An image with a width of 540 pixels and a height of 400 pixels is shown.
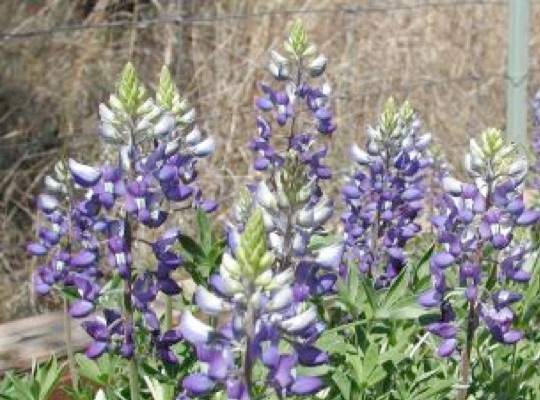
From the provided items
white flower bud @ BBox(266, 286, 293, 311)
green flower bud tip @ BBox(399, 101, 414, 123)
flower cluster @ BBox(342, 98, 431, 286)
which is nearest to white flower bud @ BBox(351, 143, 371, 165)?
flower cluster @ BBox(342, 98, 431, 286)

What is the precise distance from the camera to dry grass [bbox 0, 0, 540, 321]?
5.82m

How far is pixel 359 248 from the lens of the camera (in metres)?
3.10

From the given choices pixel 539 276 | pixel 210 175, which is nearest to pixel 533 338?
pixel 539 276

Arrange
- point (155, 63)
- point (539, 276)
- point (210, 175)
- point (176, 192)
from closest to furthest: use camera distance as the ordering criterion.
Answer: point (176, 192) → point (539, 276) → point (210, 175) → point (155, 63)

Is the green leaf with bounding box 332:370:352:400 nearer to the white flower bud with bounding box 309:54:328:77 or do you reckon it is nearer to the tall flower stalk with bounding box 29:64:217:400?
the tall flower stalk with bounding box 29:64:217:400

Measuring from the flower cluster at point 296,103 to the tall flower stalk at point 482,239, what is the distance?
61 cm

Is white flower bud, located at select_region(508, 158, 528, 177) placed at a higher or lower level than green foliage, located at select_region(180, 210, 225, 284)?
higher

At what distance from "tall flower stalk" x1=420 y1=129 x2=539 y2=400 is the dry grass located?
312 cm

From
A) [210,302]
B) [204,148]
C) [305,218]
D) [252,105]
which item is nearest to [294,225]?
[305,218]

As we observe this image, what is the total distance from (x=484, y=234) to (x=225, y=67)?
410cm

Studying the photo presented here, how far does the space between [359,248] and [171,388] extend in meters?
0.78

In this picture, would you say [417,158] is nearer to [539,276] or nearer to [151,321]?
[539,276]

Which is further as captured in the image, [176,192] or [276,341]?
[176,192]

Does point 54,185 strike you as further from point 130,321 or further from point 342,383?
point 342,383
